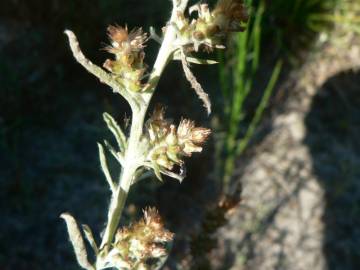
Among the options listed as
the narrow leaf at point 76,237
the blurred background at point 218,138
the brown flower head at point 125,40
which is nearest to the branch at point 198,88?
the brown flower head at point 125,40

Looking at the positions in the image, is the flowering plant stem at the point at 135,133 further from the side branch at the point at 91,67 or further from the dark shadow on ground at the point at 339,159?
the dark shadow on ground at the point at 339,159

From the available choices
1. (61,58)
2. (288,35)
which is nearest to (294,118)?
(288,35)

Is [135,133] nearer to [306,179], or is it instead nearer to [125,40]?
[125,40]

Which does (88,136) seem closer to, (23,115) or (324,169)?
(23,115)

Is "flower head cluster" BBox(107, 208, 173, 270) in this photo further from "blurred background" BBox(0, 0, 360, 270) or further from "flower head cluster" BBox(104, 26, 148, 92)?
"blurred background" BBox(0, 0, 360, 270)

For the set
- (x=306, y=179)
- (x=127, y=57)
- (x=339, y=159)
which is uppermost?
(x=339, y=159)

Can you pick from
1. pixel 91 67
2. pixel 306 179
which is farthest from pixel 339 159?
pixel 91 67
